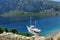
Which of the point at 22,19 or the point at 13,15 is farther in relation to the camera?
the point at 22,19

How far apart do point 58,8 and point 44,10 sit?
0.90 meters

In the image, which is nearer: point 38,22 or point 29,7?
point 29,7

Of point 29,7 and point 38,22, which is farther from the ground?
point 29,7

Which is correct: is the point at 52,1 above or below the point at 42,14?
above

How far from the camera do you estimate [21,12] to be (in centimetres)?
1190

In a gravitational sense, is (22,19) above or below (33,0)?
below

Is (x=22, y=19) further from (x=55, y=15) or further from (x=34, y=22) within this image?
(x=55, y=15)

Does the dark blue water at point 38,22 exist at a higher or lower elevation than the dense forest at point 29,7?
lower

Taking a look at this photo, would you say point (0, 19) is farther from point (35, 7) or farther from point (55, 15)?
point (55, 15)

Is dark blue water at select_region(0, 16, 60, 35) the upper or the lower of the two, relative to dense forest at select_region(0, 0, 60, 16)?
lower

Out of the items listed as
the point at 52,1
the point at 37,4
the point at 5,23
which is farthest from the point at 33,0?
the point at 5,23

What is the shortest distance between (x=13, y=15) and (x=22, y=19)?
3.63 feet

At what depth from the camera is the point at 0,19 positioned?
10.9 meters

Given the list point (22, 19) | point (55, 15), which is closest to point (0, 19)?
point (22, 19)
